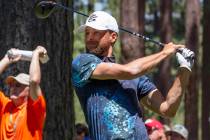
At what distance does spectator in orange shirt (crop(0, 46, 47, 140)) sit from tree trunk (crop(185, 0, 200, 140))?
16.5 m

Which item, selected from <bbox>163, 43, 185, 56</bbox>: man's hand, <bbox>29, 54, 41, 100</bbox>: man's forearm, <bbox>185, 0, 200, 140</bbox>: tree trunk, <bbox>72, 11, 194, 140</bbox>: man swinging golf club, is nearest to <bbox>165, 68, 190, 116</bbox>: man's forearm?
<bbox>72, 11, 194, 140</bbox>: man swinging golf club

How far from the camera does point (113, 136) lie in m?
5.23

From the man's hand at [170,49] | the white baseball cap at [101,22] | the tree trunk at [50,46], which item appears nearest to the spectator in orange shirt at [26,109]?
the white baseball cap at [101,22]

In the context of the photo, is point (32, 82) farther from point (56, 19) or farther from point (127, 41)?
point (127, 41)

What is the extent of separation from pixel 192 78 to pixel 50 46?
16.2m

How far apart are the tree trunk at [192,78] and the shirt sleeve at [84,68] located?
56.9 feet

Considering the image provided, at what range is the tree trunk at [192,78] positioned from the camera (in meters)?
22.8

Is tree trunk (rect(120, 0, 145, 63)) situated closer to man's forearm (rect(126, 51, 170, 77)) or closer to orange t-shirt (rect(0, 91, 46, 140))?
orange t-shirt (rect(0, 91, 46, 140))

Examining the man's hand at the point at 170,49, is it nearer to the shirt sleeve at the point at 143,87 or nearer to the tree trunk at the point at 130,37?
the shirt sleeve at the point at 143,87

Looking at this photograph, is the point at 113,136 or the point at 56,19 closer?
the point at 113,136

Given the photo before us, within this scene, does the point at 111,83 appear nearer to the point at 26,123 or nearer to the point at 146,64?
the point at 146,64
